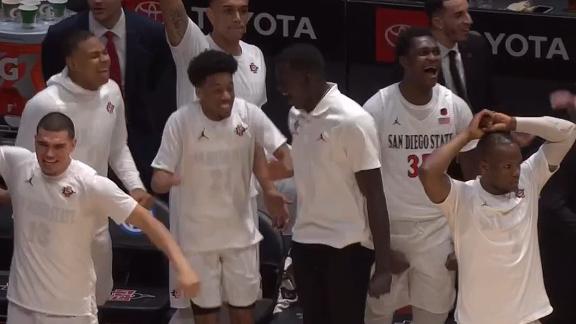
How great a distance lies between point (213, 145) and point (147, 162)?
Result: 130cm

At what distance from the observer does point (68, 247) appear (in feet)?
24.3

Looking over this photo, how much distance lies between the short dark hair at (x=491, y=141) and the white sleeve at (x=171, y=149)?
1530mm

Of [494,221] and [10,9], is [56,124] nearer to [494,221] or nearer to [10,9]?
[494,221]

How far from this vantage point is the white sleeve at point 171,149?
7832mm

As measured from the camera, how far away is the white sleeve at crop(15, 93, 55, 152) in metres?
7.92

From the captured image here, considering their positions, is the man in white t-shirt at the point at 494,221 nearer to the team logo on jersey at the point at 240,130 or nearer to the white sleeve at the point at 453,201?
the white sleeve at the point at 453,201

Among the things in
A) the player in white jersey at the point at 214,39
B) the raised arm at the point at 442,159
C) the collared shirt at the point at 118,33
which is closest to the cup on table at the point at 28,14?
the collared shirt at the point at 118,33

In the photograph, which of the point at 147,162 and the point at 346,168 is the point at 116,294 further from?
the point at 346,168

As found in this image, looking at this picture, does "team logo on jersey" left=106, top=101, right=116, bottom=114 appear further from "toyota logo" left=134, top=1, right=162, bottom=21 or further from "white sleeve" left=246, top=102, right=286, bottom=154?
"toyota logo" left=134, top=1, right=162, bottom=21

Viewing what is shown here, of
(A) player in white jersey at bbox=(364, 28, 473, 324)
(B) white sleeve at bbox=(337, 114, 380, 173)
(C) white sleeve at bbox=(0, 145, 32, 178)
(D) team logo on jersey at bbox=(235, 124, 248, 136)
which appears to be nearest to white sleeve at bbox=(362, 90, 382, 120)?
(A) player in white jersey at bbox=(364, 28, 473, 324)

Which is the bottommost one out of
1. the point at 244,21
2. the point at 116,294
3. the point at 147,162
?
the point at 116,294

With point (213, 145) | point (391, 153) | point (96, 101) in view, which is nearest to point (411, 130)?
point (391, 153)

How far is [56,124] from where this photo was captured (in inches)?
289

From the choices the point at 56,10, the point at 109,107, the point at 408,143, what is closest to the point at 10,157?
the point at 109,107
